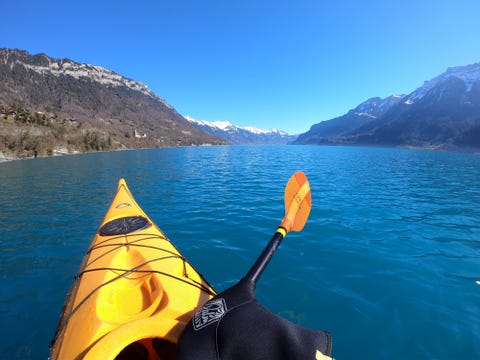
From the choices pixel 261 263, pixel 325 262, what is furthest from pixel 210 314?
pixel 325 262

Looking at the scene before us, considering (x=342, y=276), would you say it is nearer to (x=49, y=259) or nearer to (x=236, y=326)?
(x=236, y=326)

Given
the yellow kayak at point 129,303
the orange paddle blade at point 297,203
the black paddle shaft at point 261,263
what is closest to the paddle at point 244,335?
the black paddle shaft at point 261,263

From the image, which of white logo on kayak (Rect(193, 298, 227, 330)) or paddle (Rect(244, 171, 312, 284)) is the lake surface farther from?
white logo on kayak (Rect(193, 298, 227, 330))

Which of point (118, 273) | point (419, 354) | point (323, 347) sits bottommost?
point (419, 354)

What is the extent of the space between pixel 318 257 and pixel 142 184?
50.3 ft

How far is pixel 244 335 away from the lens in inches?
76.1

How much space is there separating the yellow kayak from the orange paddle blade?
2.07 meters

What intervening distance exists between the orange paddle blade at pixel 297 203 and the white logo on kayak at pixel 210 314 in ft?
8.00

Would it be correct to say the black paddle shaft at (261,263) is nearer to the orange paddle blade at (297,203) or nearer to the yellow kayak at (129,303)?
the yellow kayak at (129,303)

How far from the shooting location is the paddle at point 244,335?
1.81 meters

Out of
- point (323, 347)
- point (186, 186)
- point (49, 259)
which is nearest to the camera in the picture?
point (323, 347)

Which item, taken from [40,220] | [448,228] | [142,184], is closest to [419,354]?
[448,228]

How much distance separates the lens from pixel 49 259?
6.73 metres

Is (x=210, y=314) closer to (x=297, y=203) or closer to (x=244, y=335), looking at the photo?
(x=244, y=335)
